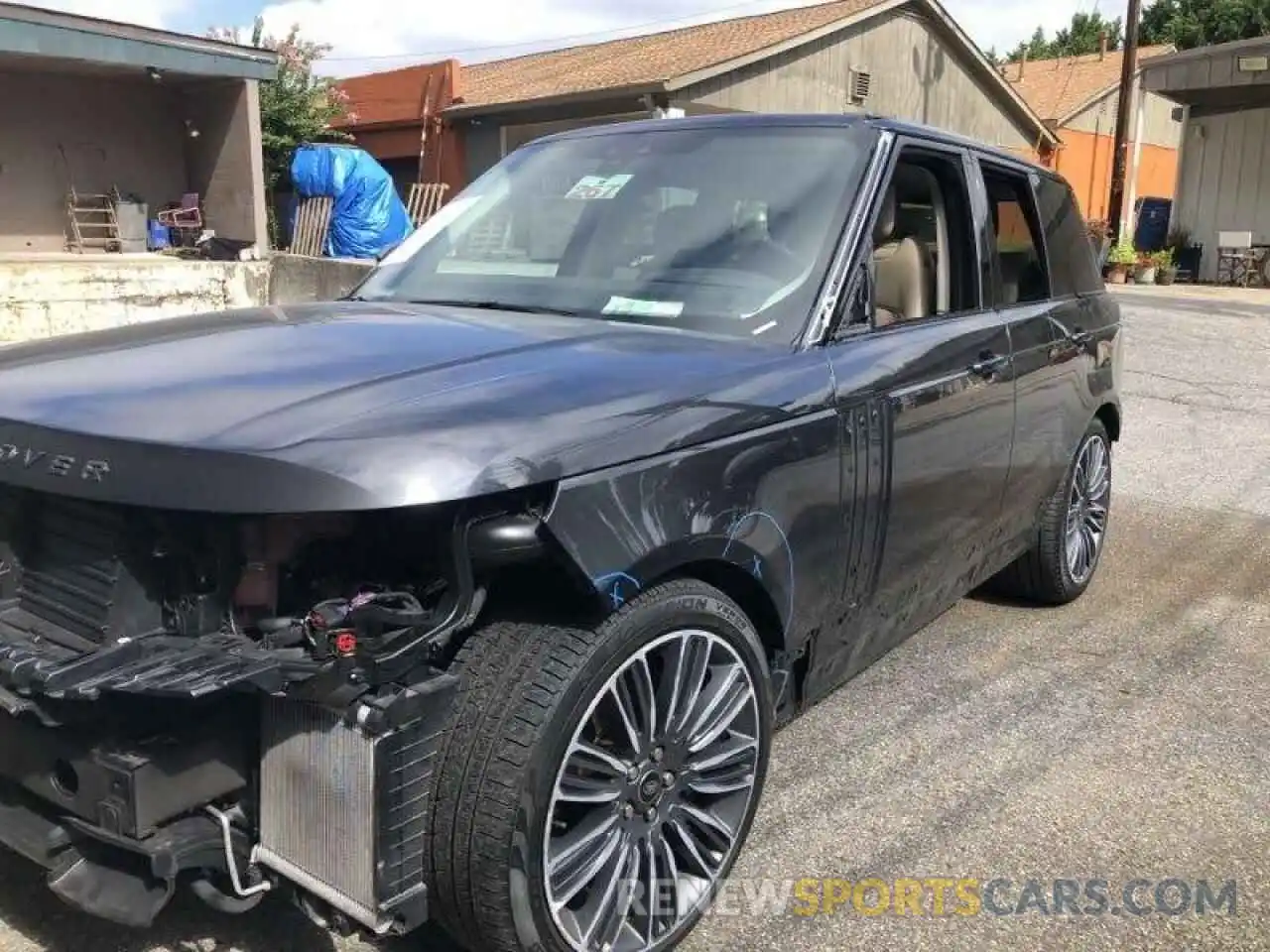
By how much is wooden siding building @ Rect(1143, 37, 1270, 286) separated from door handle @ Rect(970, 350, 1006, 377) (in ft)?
68.9

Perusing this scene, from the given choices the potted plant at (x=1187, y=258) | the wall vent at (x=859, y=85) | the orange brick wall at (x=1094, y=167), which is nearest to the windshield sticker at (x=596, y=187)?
the wall vent at (x=859, y=85)

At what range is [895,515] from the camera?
3.13m

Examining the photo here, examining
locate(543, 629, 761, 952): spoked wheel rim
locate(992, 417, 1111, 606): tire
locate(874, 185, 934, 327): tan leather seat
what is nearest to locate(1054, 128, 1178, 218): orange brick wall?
locate(992, 417, 1111, 606): tire

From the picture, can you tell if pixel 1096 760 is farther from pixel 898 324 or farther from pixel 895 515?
pixel 898 324

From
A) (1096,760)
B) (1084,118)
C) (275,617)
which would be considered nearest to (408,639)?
(275,617)

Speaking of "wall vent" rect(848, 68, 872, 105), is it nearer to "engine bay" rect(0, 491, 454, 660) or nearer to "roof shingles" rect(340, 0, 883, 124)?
"roof shingles" rect(340, 0, 883, 124)

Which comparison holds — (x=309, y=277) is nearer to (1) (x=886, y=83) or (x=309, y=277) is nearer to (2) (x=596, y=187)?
(2) (x=596, y=187)

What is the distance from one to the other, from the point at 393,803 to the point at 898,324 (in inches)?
80.8

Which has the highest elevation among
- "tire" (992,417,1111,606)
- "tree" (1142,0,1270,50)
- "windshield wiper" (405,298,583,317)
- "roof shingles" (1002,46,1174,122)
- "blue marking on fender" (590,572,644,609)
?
"tree" (1142,0,1270,50)

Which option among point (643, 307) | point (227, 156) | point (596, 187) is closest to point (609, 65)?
point (227, 156)

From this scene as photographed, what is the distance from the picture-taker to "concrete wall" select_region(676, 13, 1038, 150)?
1992 cm

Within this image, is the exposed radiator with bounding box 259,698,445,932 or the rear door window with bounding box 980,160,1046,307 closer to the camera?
the exposed radiator with bounding box 259,698,445,932

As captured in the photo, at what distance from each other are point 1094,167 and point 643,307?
35.6 metres

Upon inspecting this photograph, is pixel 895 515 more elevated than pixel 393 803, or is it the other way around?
pixel 895 515
